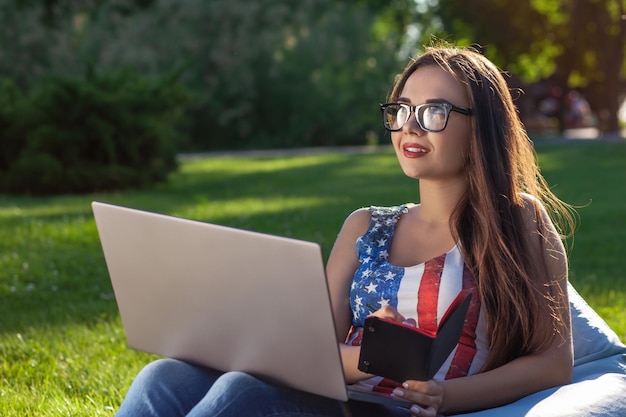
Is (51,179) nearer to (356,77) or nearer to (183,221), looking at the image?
(183,221)

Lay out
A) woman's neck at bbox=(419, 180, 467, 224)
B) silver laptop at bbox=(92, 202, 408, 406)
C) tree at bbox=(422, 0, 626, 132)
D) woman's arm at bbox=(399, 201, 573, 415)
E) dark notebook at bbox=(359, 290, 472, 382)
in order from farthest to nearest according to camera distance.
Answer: tree at bbox=(422, 0, 626, 132) < woman's neck at bbox=(419, 180, 467, 224) < woman's arm at bbox=(399, 201, 573, 415) < dark notebook at bbox=(359, 290, 472, 382) < silver laptop at bbox=(92, 202, 408, 406)

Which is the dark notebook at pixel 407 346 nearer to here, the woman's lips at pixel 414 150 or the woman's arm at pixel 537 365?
the woman's arm at pixel 537 365

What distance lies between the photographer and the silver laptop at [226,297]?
7.52 feet

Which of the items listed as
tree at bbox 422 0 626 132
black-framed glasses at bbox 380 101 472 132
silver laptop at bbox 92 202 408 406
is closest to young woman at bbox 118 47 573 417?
black-framed glasses at bbox 380 101 472 132

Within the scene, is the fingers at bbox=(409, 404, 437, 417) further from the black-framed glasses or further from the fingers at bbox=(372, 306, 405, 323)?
the black-framed glasses

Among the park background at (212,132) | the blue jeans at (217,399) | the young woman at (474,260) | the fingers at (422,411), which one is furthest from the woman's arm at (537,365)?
the park background at (212,132)

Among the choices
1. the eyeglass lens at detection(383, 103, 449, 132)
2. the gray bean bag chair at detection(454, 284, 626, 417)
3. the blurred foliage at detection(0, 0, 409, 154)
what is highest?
the eyeglass lens at detection(383, 103, 449, 132)

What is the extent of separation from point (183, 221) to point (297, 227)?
22.1 ft

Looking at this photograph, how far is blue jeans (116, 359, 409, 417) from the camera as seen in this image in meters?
2.49

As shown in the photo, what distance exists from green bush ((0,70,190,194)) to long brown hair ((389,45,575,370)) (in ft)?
36.1

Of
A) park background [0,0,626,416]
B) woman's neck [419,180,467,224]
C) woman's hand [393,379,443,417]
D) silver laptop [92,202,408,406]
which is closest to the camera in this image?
silver laptop [92,202,408,406]

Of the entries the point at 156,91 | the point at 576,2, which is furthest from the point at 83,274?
the point at 576,2

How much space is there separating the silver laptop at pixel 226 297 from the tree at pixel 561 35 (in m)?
23.5

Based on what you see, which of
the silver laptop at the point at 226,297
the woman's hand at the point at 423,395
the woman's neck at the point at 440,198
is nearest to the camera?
the silver laptop at the point at 226,297
